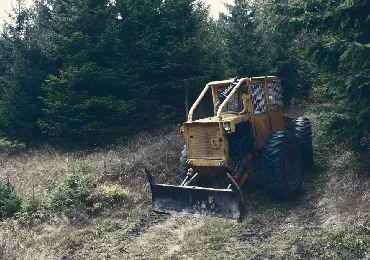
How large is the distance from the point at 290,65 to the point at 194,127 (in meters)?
10.2

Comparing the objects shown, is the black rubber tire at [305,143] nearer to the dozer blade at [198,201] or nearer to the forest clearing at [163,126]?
the forest clearing at [163,126]

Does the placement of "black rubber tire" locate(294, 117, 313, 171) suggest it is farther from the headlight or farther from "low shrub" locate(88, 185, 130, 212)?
"low shrub" locate(88, 185, 130, 212)

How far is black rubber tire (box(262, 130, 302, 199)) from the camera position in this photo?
7602 millimetres

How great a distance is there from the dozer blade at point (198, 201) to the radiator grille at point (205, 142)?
2.56ft

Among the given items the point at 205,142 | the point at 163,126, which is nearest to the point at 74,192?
the point at 205,142

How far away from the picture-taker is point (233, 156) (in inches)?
317

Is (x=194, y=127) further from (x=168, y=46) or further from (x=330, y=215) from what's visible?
(x=168, y=46)

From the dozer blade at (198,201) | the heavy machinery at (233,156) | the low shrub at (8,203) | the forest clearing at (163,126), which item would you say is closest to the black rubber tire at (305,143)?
the forest clearing at (163,126)

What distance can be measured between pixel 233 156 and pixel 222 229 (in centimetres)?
182

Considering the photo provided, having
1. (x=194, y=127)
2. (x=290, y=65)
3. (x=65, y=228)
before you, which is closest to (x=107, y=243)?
(x=65, y=228)

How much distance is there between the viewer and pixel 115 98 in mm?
13969

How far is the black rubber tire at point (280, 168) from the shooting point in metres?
7.60

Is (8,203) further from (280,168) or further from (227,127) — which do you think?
(280,168)

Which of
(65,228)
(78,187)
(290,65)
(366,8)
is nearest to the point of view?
(366,8)
